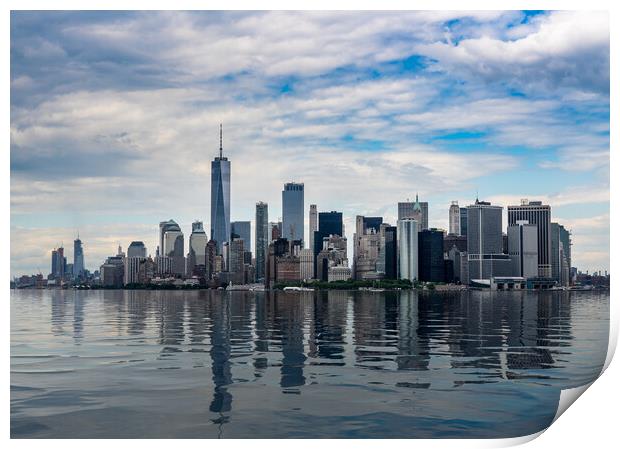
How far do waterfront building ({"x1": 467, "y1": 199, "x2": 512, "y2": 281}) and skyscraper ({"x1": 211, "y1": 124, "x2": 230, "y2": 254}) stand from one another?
45197 mm

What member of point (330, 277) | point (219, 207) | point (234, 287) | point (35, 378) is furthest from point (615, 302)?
point (219, 207)

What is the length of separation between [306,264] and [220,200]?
30048 mm

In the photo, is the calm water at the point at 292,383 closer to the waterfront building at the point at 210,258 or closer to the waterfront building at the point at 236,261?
the waterfront building at the point at 236,261

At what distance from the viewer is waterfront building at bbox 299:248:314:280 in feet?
437

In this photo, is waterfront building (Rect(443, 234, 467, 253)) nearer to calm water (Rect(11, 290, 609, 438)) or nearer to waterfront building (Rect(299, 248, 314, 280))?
waterfront building (Rect(299, 248, 314, 280))

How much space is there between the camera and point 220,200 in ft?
520

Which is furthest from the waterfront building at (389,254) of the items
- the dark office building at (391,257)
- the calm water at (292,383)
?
the calm water at (292,383)

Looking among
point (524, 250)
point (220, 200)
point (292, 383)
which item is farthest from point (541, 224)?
point (292, 383)

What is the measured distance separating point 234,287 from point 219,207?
3974 cm

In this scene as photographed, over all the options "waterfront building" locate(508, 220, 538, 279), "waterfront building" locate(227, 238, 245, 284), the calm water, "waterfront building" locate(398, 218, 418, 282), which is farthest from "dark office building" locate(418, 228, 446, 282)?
the calm water

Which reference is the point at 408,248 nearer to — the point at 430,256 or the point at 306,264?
the point at 430,256

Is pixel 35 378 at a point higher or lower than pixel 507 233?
lower

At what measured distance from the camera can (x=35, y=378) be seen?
1534 centimetres
